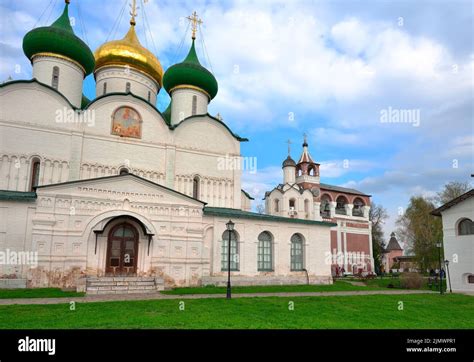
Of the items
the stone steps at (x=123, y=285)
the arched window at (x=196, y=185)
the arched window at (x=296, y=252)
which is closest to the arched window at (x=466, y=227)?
the arched window at (x=296, y=252)

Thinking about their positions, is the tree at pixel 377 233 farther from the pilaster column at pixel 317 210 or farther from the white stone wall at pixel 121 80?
the white stone wall at pixel 121 80

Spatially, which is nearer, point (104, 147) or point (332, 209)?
point (104, 147)

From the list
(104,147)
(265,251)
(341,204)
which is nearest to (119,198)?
(104,147)

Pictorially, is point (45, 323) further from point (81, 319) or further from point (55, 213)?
point (55, 213)

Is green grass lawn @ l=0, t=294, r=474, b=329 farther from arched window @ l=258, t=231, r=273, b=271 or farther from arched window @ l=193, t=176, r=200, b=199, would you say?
arched window @ l=193, t=176, r=200, b=199

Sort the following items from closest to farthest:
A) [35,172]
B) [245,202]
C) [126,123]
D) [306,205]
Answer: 1. [35,172]
2. [126,123]
3. [245,202]
4. [306,205]

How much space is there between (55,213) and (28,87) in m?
7.78

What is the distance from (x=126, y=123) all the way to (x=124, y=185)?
16.5 ft

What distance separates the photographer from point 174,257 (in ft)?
55.7

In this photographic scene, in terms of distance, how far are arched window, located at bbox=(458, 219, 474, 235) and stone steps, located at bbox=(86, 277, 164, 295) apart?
665 inches

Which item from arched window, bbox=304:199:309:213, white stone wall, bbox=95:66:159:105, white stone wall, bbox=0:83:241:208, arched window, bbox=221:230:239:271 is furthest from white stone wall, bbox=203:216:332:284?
white stone wall, bbox=95:66:159:105

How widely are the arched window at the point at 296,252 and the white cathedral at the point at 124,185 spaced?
64mm

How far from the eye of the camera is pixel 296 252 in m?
21.1

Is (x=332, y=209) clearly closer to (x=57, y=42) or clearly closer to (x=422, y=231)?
(x=422, y=231)
